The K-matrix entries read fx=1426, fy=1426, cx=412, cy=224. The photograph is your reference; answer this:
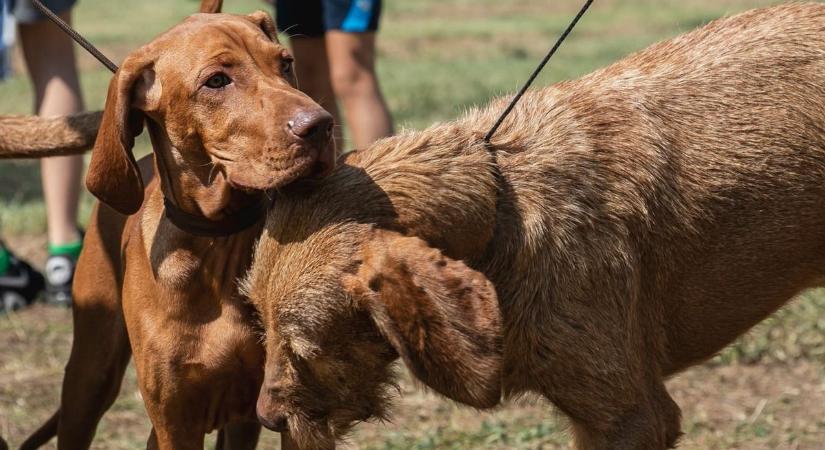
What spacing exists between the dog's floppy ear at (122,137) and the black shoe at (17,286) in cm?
356

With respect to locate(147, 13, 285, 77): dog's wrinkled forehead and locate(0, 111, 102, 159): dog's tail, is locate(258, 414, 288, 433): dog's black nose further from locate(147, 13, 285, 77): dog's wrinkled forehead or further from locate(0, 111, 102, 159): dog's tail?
locate(0, 111, 102, 159): dog's tail

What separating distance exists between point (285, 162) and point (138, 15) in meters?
17.8

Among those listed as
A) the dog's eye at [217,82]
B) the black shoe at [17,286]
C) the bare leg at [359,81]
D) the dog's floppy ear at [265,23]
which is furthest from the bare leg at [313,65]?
the dog's eye at [217,82]

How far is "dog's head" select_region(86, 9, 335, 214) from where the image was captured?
3.56 metres

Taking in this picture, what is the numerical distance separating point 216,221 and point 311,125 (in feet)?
2.05

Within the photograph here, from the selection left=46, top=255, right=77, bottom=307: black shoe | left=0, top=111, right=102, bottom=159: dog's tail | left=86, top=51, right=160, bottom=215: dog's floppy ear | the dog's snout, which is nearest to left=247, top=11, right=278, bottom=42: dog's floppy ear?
left=86, top=51, right=160, bottom=215: dog's floppy ear

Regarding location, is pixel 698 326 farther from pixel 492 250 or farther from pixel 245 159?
pixel 245 159

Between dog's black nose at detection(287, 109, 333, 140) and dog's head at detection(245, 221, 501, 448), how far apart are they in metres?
0.24

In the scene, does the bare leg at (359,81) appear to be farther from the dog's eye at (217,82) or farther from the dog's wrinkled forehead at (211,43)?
the dog's eye at (217,82)

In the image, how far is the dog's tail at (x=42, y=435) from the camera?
16.7ft

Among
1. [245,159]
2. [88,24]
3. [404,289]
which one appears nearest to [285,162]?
[245,159]

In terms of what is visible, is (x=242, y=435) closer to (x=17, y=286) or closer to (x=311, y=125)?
(x=311, y=125)

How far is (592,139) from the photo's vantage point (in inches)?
157

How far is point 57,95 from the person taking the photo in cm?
701
